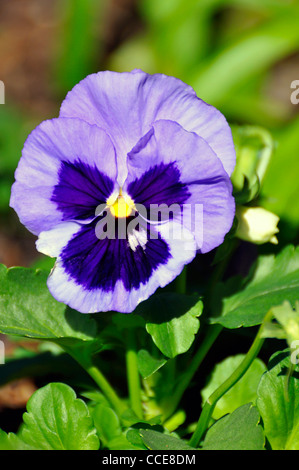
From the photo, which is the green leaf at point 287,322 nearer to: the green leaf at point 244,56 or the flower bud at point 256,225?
the flower bud at point 256,225

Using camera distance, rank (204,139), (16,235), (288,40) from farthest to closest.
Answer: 1. (288,40)
2. (16,235)
3. (204,139)

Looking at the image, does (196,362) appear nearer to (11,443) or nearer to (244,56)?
(11,443)

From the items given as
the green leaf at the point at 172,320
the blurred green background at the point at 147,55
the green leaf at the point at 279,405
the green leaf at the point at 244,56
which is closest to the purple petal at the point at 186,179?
the green leaf at the point at 172,320

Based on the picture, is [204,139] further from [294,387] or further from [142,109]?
[294,387]

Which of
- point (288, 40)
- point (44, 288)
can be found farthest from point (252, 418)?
point (288, 40)

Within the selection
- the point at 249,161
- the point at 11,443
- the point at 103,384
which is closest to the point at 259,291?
the point at 249,161
